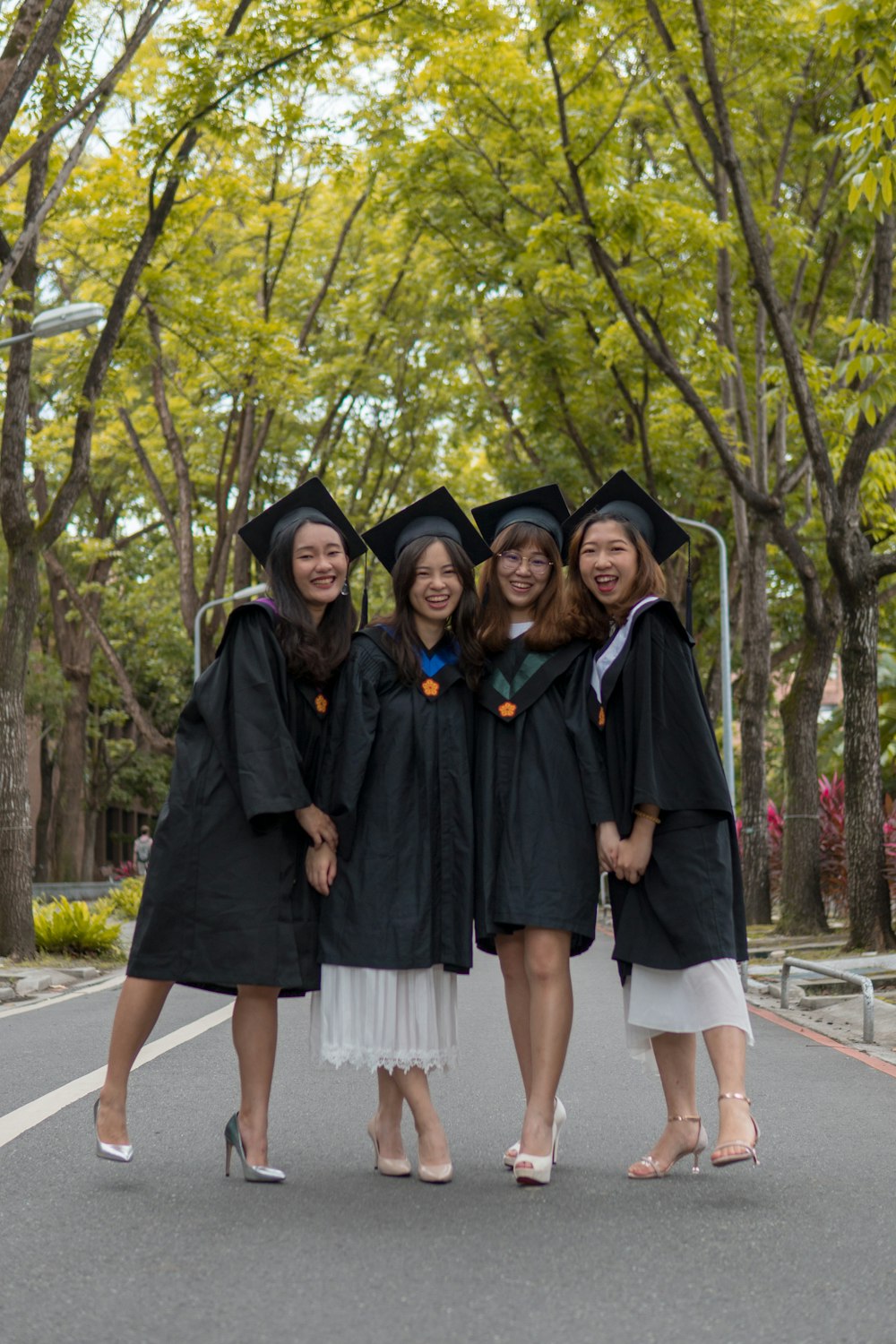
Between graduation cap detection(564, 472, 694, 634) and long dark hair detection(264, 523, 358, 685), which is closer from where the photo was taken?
long dark hair detection(264, 523, 358, 685)

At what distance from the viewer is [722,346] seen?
17.1 meters

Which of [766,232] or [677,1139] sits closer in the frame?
[677,1139]

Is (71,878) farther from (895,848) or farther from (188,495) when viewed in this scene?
(895,848)

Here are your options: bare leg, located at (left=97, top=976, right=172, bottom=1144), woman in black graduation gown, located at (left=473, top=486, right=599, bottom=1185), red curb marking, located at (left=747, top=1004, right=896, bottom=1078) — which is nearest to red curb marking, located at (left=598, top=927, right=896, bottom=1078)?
red curb marking, located at (left=747, top=1004, right=896, bottom=1078)

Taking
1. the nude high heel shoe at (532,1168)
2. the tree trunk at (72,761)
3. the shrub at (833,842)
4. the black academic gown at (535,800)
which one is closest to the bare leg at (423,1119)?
the nude high heel shoe at (532,1168)

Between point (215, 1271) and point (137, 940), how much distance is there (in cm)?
136

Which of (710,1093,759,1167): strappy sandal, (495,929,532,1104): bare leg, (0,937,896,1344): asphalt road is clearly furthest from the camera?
(495,929,532,1104): bare leg

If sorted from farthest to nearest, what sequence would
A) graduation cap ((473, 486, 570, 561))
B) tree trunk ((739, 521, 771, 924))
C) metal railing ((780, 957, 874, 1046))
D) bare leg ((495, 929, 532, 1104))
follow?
tree trunk ((739, 521, 771, 924)), metal railing ((780, 957, 874, 1046)), graduation cap ((473, 486, 570, 561)), bare leg ((495, 929, 532, 1104))

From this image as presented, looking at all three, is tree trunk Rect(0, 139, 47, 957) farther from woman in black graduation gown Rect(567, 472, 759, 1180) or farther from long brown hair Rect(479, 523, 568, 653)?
woman in black graduation gown Rect(567, 472, 759, 1180)

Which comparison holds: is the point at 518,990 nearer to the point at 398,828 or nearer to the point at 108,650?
the point at 398,828

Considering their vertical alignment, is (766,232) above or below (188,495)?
above

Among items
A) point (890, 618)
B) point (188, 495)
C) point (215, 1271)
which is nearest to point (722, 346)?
point (188, 495)

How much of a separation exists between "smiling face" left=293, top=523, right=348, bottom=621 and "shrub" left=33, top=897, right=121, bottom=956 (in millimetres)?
11750

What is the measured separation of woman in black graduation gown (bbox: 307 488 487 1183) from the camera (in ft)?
15.5
